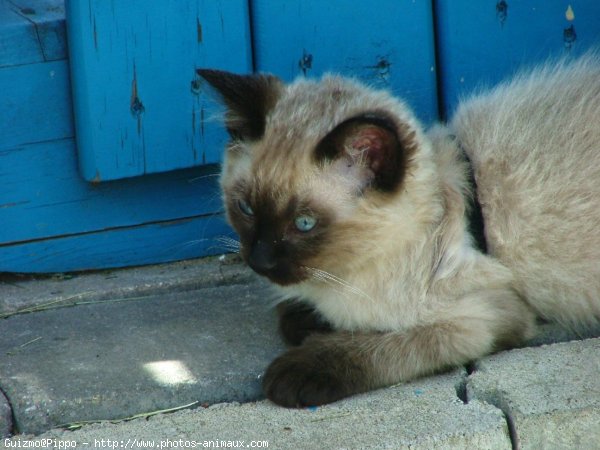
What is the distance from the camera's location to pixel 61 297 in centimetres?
396

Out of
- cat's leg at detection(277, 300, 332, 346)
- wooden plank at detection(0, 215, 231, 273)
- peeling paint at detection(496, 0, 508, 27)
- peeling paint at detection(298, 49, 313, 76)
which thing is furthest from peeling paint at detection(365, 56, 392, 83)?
cat's leg at detection(277, 300, 332, 346)

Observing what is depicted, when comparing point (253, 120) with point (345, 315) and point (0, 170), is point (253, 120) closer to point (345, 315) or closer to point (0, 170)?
point (345, 315)

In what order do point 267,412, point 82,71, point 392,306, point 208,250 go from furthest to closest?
point 208,250 → point 82,71 → point 392,306 → point 267,412

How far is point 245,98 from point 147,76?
0.91m

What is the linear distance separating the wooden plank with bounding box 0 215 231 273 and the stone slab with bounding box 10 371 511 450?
119cm

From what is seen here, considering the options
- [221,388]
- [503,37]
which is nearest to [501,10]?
[503,37]

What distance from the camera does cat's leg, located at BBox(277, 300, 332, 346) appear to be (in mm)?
3510

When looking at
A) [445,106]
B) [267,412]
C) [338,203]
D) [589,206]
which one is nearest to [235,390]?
[267,412]

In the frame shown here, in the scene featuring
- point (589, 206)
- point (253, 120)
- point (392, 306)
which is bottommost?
point (392, 306)

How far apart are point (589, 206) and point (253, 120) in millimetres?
1213

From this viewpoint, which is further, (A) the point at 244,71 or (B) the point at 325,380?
(A) the point at 244,71

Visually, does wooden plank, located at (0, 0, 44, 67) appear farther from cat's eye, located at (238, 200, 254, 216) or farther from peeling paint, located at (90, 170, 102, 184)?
cat's eye, located at (238, 200, 254, 216)

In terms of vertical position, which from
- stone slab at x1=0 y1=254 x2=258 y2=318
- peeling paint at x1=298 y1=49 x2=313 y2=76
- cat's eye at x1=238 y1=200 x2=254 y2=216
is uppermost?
peeling paint at x1=298 y1=49 x2=313 y2=76

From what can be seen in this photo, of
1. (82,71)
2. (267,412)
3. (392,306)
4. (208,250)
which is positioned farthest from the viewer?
(208,250)
